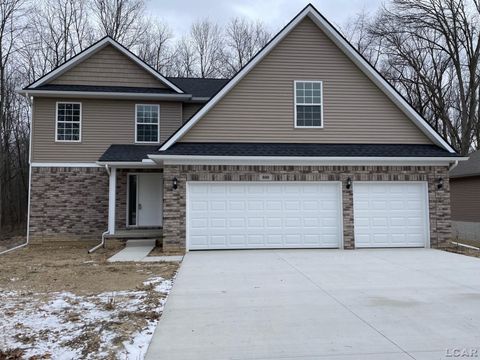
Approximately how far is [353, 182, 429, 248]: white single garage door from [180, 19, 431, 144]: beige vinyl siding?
5.56 ft

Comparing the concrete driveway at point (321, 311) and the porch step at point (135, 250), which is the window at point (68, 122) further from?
the concrete driveway at point (321, 311)

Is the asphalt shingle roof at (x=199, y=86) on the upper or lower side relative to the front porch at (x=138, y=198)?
upper

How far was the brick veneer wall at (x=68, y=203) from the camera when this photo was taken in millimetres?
14961

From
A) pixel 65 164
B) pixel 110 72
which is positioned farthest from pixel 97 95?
pixel 65 164

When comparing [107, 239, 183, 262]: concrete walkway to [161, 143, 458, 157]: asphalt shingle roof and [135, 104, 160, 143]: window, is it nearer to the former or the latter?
[161, 143, 458, 157]: asphalt shingle roof

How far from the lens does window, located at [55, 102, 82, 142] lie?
15367mm

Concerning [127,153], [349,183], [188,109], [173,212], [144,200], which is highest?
[188,109]

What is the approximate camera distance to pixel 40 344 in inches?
174

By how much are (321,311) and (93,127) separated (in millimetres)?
12747

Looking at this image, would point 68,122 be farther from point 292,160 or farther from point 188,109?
point 292,160

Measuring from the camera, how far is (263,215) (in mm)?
12180

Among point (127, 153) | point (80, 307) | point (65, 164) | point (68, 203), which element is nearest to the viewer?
point (80, 307)

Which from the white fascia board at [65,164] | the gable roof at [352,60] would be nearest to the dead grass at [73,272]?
the white fascia board at [65,164]

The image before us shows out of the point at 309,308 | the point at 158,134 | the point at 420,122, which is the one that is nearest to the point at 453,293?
the point at 309,308
